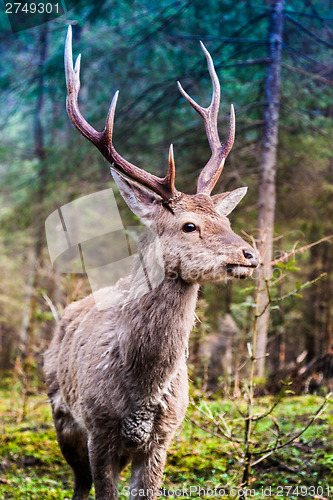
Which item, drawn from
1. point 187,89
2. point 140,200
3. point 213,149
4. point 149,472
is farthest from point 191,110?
point 149,472

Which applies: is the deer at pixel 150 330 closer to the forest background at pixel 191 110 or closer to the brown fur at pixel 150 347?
the brown fur at pixel 150 347

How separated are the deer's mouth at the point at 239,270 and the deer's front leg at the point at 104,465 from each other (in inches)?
57.2

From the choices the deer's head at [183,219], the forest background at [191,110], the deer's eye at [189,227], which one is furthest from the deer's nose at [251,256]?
the forest background at [191,110]

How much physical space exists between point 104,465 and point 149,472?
1.09ft

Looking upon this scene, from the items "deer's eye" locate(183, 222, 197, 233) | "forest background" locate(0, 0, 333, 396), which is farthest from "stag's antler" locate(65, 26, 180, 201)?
"forest background" locate(0, 0, 333, 396)

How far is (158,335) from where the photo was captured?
330cm

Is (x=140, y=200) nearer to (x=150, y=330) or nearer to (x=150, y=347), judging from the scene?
(x=150, y=330)

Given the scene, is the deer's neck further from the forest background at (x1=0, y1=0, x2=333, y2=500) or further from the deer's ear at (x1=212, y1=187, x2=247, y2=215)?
the forest background at (x1=0, y1=0, x2=333, y2=500)

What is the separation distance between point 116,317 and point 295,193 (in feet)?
24.8

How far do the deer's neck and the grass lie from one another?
80 cm

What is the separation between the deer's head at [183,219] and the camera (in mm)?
3168

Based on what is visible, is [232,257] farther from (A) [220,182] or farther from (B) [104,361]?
(A) [220,182]

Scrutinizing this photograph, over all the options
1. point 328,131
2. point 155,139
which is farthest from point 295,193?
point 155,139

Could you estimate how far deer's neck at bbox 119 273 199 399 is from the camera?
10.8ft
